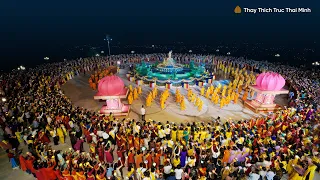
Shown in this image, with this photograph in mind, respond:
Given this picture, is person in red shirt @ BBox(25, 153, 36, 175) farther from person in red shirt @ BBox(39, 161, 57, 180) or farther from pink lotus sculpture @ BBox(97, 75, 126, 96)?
pink lotus sculpture @ BBox(97, 75, 126, 96)

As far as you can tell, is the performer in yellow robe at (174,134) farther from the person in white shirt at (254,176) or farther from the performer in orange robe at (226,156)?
the person in white shirt at (254,176)

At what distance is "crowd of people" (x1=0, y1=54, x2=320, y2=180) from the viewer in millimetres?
8336

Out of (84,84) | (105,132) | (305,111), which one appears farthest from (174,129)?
(84,84)

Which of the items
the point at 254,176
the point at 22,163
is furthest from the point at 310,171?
the point at 22,163

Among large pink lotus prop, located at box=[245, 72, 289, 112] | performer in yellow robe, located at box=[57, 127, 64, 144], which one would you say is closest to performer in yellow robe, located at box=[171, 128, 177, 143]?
performer in yellow robe, located at box=[57, 127, 64, 144]

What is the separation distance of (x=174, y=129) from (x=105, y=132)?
3176 millimetres

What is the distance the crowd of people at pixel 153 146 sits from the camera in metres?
8.34

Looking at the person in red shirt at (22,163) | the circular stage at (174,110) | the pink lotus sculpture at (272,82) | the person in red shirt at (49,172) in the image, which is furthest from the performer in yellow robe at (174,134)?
the pink lotus sculpture at (272,82)

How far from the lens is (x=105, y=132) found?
10.7 m

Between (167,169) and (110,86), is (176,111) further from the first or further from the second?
(167,169)

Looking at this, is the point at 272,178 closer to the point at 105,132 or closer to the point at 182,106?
the point at 105,132

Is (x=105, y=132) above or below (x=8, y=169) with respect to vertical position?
above

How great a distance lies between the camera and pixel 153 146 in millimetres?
9984

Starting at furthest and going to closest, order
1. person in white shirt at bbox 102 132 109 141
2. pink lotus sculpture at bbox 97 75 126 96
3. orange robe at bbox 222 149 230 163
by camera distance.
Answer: pink lotus sculpture at bbox 97 75 126 96, person in white shirt at bbox 102 132 109 141, orange robe at bbox 222 149 230 163
